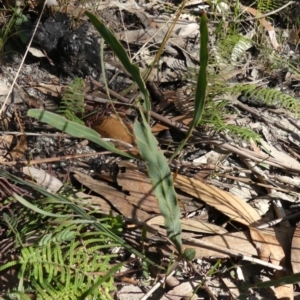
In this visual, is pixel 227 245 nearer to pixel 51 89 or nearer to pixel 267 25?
pixel 51 89

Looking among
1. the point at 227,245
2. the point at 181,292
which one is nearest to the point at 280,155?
the point at 227,245

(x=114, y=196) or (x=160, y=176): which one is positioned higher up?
(x=160, y=176)

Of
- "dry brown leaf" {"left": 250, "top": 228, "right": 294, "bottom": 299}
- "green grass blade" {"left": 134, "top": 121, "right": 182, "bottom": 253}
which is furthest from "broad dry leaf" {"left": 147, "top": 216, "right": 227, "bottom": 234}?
"green grass blade" {"left": 134, "top": 121, "right": 182, "bottom": 253}

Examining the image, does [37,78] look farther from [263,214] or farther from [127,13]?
[263,214]

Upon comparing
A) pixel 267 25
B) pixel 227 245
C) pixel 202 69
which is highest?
pixel 202 69

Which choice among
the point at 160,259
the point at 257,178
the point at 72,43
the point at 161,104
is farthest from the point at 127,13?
the point at 160,259

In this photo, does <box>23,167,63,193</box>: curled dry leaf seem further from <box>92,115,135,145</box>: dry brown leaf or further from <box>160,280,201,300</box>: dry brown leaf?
<box>160,280,201,300</box>: dry brown leaf

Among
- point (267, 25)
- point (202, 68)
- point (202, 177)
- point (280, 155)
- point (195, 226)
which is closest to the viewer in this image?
point (202, 68)
